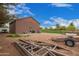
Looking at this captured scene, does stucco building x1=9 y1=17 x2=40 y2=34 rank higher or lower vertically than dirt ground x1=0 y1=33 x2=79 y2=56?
higher

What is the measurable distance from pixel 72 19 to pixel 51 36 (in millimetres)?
267

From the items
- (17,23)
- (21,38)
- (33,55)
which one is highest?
(17,23)

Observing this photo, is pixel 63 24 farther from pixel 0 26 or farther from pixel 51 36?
pixel 0 26

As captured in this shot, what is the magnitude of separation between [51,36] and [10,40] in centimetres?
41

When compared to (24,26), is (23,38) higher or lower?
lower

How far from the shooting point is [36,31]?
2.43m

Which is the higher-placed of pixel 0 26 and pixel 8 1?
pixel 8 1

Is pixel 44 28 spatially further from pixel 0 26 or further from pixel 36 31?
pixel 0 26

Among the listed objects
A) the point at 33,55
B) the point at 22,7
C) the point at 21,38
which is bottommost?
the point at 33,55

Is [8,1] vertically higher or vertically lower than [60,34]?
higher

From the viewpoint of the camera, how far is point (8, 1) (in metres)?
2.41

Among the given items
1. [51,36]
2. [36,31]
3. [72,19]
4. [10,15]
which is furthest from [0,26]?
[72,19]

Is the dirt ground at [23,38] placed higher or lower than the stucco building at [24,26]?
lower

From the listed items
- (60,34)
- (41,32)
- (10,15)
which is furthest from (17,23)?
(60,34)
